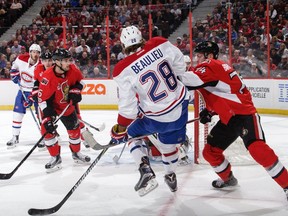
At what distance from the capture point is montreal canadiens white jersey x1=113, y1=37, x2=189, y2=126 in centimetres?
313

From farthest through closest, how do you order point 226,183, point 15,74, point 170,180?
1. point 15,74
2. point 226,183
3. point 170,180

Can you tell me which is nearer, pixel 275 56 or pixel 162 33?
pixel 275 56

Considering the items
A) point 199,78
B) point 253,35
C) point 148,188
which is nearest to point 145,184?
point 148,188

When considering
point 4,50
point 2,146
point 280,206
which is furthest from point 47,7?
point 280,206

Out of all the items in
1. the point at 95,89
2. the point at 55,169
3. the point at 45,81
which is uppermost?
the point at 45,81

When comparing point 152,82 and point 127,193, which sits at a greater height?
point 152,82

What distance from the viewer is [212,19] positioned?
889 centimetres

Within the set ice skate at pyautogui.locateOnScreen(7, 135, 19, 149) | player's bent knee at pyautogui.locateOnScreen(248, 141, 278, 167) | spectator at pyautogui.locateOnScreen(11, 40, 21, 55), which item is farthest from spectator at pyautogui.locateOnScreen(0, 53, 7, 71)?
player's bent knee at pyautogui.locateOnScreen(248, 141, 278, 167)

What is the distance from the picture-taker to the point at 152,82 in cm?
315

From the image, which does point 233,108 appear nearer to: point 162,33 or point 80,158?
point 80,158

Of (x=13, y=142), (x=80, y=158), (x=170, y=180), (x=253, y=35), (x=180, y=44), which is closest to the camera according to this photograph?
(x=170, y=180)

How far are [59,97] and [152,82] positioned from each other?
5.58 ft

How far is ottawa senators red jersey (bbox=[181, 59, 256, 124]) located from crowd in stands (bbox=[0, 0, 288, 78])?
502 cm

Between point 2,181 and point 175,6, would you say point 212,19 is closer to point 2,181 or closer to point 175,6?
point 175,6
